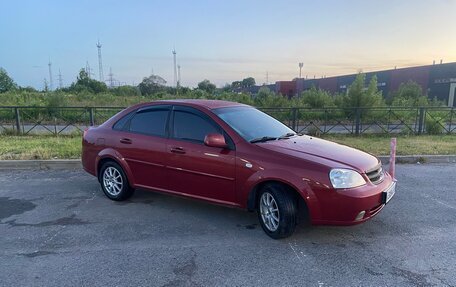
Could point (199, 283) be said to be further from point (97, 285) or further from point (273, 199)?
point (273, 199)

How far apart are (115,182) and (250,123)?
7.69ft

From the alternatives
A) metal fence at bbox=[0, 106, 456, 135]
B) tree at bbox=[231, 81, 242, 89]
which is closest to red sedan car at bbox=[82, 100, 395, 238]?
metal fence at bbox=[0, 106, 456, 135]

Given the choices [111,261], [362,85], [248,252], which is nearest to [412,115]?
[362,85]

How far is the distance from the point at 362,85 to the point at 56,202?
1598cm

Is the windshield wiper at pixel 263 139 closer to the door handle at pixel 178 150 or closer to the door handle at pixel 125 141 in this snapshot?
the door handle at pixel 178 150

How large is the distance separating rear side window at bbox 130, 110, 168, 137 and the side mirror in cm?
92

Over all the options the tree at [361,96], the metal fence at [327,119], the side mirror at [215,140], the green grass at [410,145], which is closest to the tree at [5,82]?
the metal fence at [327,119]

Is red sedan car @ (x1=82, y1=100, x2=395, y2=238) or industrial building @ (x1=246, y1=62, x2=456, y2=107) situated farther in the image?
industrial building @ (x1=246, y1=62, x2=456, y2=107)

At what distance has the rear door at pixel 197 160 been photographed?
4.07m

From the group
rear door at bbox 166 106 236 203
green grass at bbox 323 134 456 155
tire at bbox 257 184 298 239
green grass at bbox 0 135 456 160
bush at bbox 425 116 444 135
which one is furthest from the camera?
bush at bbox 425 116 444 135

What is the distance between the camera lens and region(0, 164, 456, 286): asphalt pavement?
3068mm

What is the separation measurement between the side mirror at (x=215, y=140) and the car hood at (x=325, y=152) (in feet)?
1.47

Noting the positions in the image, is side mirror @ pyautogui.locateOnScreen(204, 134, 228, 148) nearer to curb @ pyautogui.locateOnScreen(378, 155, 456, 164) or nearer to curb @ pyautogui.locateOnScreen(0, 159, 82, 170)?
curb @ pyautogui.locateOnScreen(0, 159, 82, 170)

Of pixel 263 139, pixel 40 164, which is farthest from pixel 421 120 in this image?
pixel 40 164
